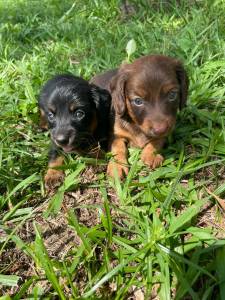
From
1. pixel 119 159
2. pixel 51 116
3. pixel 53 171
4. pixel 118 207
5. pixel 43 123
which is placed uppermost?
pixel 51 116

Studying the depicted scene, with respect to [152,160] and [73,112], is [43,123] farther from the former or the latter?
[152,160]

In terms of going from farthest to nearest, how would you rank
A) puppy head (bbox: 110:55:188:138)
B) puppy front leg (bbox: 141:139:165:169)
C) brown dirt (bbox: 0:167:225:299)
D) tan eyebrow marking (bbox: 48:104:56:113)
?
tan eyebrow marking (bbox: 48:104:56:113) → puppy front leg (bbox: 141:139:165:169) → puppy head (bbox: 110:55:188:138) → brown dirt (bbox: 0:167:225:299)

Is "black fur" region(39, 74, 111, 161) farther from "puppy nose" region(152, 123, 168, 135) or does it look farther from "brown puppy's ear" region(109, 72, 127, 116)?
"puppy nose" region(152, 123, 168, 135)

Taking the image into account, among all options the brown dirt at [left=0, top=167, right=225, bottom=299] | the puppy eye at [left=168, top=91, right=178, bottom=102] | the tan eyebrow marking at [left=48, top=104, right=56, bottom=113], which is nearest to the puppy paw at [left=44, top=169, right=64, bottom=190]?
the brown dirt at [left=0, top=167, right=225, bottom=299]

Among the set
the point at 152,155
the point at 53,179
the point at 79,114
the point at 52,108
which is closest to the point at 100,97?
the point at 79,114

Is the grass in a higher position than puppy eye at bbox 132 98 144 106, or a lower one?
lower

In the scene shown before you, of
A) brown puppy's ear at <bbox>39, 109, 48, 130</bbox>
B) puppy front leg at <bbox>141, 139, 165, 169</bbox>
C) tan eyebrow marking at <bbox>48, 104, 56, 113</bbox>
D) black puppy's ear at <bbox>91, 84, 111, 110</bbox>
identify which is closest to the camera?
puppy front leg at <bbox>141, 139, 165, 169</bbox>

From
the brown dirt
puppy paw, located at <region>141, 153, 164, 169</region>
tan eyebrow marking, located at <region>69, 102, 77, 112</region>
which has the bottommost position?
the brown dirt
